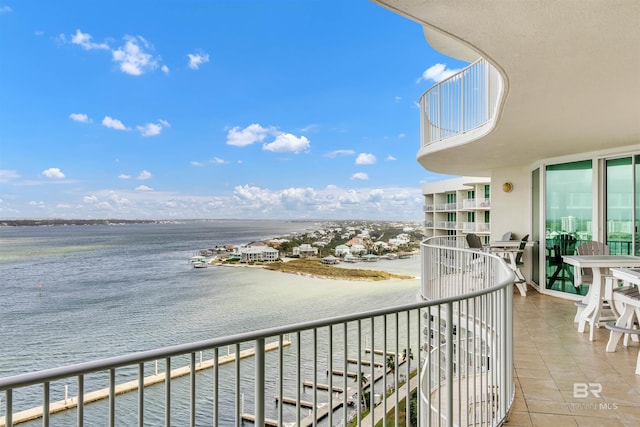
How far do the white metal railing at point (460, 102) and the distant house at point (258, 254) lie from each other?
46.7m

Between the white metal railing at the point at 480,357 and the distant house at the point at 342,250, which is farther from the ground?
the white metal railing at the point at 480,357

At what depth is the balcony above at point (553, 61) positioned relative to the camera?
219 centimetres

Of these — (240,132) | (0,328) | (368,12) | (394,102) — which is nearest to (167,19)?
(240,132)

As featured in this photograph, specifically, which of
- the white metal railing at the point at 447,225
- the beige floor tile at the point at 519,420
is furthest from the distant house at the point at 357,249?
the beige floor tile at the point at 519,420

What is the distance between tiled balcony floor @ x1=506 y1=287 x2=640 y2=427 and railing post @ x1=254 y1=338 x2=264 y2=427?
1.98 m

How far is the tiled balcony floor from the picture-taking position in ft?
9.52

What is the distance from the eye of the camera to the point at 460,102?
6473mm

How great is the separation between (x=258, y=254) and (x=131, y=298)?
16.8m

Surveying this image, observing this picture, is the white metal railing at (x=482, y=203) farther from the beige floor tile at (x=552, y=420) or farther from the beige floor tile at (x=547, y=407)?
the beige floor tile at (x=552, y=420)

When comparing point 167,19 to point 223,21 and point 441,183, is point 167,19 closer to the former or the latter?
point 223,21

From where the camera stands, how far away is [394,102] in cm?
7281

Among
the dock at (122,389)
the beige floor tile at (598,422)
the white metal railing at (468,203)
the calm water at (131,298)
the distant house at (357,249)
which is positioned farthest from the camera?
the distant house at (357,249)

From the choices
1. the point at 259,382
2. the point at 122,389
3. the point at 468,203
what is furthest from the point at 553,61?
the point at 468,203

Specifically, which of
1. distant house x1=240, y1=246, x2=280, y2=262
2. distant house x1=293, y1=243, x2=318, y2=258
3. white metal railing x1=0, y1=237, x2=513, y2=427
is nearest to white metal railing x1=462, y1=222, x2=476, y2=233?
white metal railing x1=0, y1=237, x2=513, y2=427
